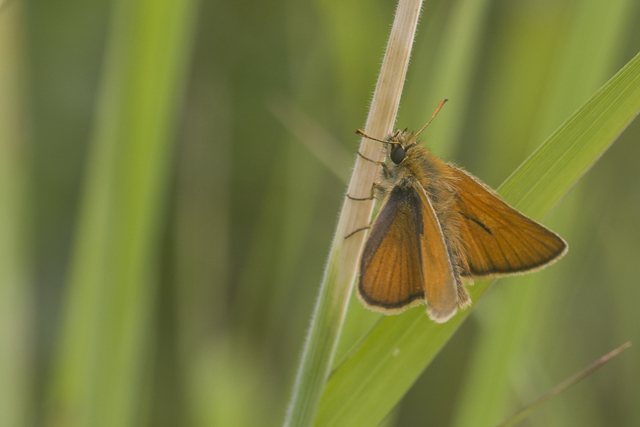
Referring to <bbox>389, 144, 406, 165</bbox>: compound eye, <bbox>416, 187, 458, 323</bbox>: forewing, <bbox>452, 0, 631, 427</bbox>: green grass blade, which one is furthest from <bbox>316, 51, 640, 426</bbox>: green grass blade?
<bbox>452, 0, 631, 427</bbox>: green grass blade

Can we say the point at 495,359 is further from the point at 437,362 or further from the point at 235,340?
the point at 437,362

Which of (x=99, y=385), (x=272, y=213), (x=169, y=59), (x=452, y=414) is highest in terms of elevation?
(x=169, y=59)

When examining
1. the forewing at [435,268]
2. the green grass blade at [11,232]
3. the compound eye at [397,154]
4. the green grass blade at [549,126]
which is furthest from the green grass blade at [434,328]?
the green grass blade at [11,232]

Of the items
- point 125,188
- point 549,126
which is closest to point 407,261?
point 549,126

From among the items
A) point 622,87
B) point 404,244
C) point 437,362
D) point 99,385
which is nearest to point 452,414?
point 437,362

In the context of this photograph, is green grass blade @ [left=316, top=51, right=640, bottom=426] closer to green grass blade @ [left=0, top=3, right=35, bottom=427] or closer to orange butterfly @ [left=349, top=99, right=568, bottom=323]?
orange butterfly @ [left=349, top=99, right=568, bottom=323]

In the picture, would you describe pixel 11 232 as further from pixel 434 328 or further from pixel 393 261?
pixel 434 328
